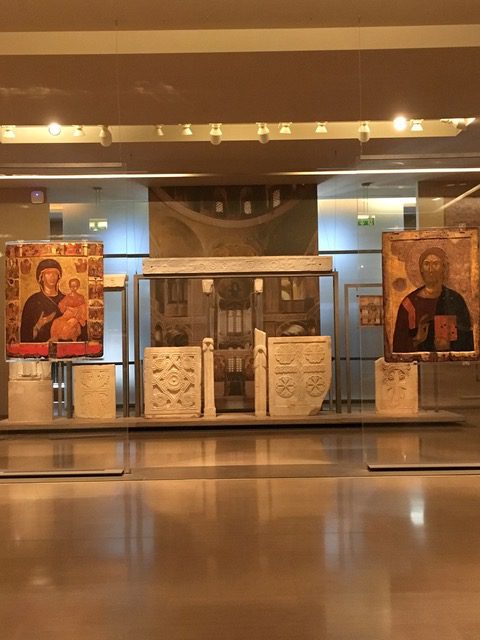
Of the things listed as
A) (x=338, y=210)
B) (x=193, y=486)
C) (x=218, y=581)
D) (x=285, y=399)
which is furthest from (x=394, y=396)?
(x=218, y=581)

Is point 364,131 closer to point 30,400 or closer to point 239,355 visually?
point 239,355

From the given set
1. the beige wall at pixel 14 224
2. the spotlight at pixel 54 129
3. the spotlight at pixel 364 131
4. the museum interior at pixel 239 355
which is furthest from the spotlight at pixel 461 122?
the beige wall at pixel 14 224

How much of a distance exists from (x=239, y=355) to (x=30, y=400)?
4.51 metres

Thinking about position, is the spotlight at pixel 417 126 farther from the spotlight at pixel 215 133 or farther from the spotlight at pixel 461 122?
the spotlight at pixel 215 133

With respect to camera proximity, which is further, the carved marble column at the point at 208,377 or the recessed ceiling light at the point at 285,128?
the carved marble column at the point at 208,377

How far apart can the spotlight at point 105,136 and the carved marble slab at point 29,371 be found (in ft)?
10.1

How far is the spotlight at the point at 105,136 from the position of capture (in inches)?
379

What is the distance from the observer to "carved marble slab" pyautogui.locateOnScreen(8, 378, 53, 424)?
9422 millimetres

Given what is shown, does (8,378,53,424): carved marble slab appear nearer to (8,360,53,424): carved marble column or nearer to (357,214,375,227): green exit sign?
(8,360,53,424): carved marble column

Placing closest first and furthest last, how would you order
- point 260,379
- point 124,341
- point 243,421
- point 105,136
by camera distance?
point 124,341, point 105,136, point 243,421, point 260,379

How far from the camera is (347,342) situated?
1215cm

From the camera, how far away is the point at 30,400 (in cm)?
952

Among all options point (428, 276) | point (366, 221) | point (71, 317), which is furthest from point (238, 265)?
point (428, 276)

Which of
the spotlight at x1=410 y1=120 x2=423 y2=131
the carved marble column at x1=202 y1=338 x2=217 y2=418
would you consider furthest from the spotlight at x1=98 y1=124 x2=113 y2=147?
the spotlight at x1=410 y1=120 x2=423 y2=131
